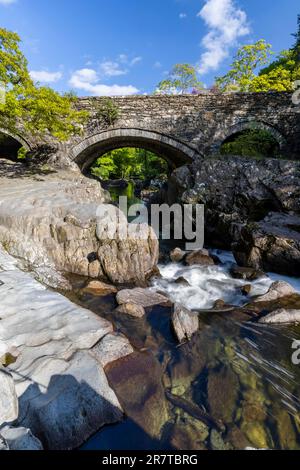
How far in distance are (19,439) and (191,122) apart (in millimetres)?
15943

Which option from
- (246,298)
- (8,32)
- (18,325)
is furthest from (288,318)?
(8,32)

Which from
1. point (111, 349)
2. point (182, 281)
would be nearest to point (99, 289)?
point (182, 281)

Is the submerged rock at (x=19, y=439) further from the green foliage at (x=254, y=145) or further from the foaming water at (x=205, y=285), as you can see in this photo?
the green foliage at (x=254, y=145)

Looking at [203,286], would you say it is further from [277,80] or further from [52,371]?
[277,80]

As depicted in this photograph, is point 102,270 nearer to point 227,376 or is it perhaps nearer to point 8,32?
point 227,376

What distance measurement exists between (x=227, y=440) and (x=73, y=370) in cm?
187

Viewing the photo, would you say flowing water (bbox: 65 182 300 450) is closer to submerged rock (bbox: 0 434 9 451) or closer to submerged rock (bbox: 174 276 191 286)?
submerged rock (bbox: 0 434 9 451)

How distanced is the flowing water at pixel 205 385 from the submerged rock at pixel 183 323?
13 centimetres

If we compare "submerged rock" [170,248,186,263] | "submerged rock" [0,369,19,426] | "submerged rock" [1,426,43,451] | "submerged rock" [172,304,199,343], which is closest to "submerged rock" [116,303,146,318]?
"submerged rock" [172,304,199,343]

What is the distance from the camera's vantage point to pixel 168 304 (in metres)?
5.61

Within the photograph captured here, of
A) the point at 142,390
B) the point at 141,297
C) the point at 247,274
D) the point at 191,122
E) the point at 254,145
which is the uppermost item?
the point at 191,122

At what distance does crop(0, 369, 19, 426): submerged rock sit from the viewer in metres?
2.23

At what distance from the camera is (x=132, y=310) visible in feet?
16.7

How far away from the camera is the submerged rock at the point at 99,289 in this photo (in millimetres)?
5836
